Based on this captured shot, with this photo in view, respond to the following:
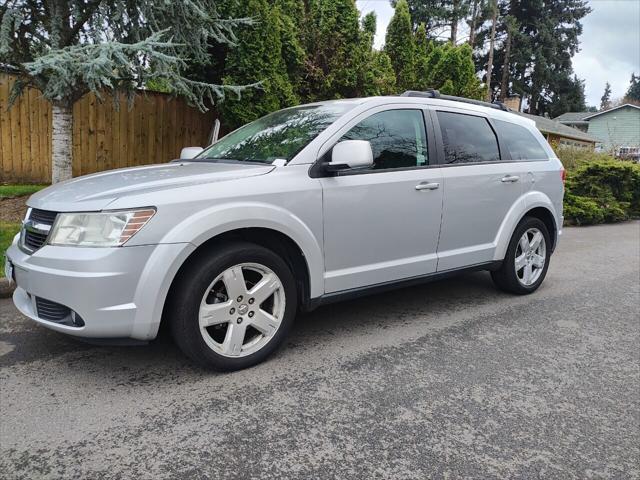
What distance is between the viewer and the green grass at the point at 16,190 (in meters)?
7.69

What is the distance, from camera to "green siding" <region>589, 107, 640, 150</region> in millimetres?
46719

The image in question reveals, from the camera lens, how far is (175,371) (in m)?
3.11

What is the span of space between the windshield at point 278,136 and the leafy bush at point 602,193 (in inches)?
365

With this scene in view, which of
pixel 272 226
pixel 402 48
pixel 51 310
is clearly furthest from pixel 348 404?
pixel 402 48

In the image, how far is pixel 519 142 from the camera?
4.94 meters

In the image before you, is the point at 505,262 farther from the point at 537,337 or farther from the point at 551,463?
the point at 551,463

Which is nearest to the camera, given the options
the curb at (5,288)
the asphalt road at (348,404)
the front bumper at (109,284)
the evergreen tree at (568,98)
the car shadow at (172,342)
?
the asphalt road at (348,404)

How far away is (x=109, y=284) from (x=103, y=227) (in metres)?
0.32

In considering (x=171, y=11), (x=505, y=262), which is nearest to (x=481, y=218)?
(x=505, y=262)

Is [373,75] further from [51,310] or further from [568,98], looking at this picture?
[568,98]

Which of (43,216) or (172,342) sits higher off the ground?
(43,216)

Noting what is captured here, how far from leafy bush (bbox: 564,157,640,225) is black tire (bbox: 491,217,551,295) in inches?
282

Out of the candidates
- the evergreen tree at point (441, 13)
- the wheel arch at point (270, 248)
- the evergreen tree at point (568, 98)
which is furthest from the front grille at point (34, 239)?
the evergreen tree at point (568, 98)

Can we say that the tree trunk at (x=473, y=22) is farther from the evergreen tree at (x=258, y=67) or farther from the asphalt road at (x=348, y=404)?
the asphalt road at (x=348, y=404)
